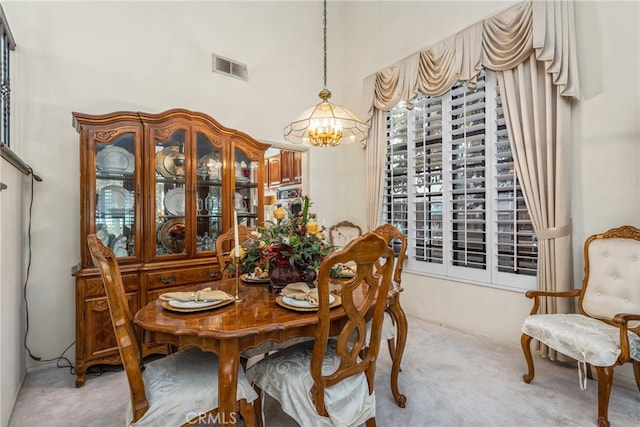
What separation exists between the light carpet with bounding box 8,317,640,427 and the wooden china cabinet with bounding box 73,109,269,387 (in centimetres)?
26

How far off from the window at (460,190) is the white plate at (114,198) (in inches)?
109

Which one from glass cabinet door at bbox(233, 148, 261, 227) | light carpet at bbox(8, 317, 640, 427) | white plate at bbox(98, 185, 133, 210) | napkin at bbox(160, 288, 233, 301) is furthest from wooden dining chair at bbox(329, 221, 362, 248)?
napkin at bbox(160, 288, 233, 301)

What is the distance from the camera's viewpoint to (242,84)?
3.72 m

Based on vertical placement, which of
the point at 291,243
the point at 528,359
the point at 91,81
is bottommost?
the point at 528,359

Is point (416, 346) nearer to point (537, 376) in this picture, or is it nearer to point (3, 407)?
point (537, 376)

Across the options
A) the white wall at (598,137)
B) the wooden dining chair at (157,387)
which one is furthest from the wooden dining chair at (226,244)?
the white wall at (598,137)

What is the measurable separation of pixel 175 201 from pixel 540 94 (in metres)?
3.20

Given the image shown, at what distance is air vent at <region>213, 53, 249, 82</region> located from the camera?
3.52 m

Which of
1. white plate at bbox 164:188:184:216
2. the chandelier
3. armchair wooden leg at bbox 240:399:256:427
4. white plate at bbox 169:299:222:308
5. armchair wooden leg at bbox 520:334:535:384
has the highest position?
the chandelier

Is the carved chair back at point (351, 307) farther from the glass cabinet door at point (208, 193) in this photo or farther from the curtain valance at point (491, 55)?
the curtain valance at point (491, 55)

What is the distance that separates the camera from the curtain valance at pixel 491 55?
2541 mm

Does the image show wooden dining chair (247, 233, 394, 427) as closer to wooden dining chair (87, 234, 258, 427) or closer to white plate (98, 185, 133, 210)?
wooden dining chair (87, 234, 258, 427)

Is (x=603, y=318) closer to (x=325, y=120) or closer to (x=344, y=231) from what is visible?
(x=325, y=120)

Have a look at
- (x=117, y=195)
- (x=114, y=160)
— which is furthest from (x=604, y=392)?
(x=114, y=160)
